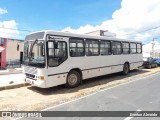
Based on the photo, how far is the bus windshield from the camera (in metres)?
8.88

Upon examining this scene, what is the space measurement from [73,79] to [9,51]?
799 inches

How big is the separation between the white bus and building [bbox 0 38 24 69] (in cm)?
1784

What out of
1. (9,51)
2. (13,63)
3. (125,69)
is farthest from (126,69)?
(9,51)

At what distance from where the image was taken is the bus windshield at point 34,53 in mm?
8883

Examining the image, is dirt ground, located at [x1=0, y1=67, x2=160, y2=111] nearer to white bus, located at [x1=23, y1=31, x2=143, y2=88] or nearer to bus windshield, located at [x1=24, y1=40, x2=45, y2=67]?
white bus, located at [x1=23, y1=31, x2=143, y2=88]

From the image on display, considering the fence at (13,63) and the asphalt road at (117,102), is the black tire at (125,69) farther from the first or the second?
the fence at (13,63)

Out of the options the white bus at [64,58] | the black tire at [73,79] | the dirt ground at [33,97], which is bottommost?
the dirt ground at [33,97]

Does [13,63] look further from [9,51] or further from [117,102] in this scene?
[117,102]

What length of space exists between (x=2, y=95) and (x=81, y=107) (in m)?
4.28

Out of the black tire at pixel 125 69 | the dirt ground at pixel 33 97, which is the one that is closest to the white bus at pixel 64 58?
the dirt ground at pixel 33 97

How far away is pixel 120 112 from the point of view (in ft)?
20.3

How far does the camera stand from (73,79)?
10.4 m

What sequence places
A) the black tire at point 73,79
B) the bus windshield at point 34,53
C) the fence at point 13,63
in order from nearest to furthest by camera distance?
the bus windshield at point 34,53 < the black tire at point 73,79 < the fence at point 13,63

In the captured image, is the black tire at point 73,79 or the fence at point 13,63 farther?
the fence at point 13,63
